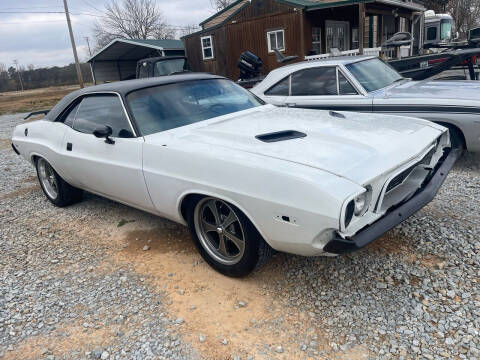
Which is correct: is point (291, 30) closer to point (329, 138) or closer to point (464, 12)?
point (329, 138)

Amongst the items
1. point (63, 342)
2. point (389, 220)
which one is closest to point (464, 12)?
point (389, 220)

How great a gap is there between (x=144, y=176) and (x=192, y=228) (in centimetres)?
59

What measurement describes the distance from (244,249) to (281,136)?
0.90 m

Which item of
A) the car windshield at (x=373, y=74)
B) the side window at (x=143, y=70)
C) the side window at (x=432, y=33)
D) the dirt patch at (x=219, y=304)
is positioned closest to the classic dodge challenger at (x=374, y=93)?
the car windshield at (x=373, y=74)

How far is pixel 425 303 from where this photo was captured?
2488mm

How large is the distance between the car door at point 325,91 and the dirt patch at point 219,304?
10.3 ft

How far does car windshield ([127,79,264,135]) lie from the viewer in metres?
3.39

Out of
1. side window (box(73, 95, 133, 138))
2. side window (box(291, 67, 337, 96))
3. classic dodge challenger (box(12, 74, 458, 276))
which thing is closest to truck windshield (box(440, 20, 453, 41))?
side window (box(291, 67, 337, 96))

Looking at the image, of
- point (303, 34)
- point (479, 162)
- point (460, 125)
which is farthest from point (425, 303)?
point (303, 34)

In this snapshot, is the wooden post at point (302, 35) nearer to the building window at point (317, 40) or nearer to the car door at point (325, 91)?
the building window at point (317, 40)

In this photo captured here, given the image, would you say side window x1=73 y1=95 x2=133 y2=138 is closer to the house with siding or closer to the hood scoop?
the hood scoop

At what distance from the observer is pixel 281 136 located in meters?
2.93

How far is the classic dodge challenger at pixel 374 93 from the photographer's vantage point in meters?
4.58

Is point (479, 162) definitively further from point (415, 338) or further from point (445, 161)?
point (415, 338)
